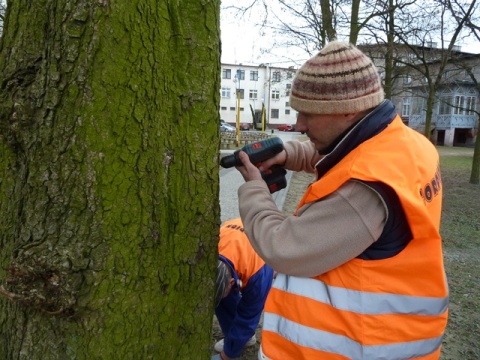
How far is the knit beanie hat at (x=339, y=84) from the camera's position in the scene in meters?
1.49

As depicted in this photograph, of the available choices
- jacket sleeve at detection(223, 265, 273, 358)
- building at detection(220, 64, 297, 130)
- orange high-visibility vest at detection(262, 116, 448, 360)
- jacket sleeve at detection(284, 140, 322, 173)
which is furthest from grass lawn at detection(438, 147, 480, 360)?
building at detection(220, 64, 297, 130)

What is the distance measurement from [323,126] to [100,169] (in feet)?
2.69

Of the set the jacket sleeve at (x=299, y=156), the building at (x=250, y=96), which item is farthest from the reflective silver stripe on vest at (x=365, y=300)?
the building at (x=250, y=96)

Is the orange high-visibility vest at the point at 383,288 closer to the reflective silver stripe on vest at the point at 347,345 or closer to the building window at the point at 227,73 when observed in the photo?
the reflective silver stripe on vest at the point at 347,345

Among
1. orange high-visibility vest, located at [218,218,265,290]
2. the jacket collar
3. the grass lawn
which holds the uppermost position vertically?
the jacket collar

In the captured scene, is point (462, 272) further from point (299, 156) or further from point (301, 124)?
point (301, 124)

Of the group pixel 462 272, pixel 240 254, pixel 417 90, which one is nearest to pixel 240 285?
pixel 240 254

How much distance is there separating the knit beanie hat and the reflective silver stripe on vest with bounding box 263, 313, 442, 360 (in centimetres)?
79

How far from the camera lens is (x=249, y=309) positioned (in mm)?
2799

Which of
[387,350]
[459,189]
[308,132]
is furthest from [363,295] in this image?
[459,189]

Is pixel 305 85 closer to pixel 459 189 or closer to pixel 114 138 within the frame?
pixel 114 138

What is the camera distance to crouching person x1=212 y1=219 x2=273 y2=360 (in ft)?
8.62

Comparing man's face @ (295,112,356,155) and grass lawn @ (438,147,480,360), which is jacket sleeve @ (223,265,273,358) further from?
grass lawn @ (438,147,480,360)

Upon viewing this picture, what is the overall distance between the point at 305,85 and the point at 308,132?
0.61 ft
